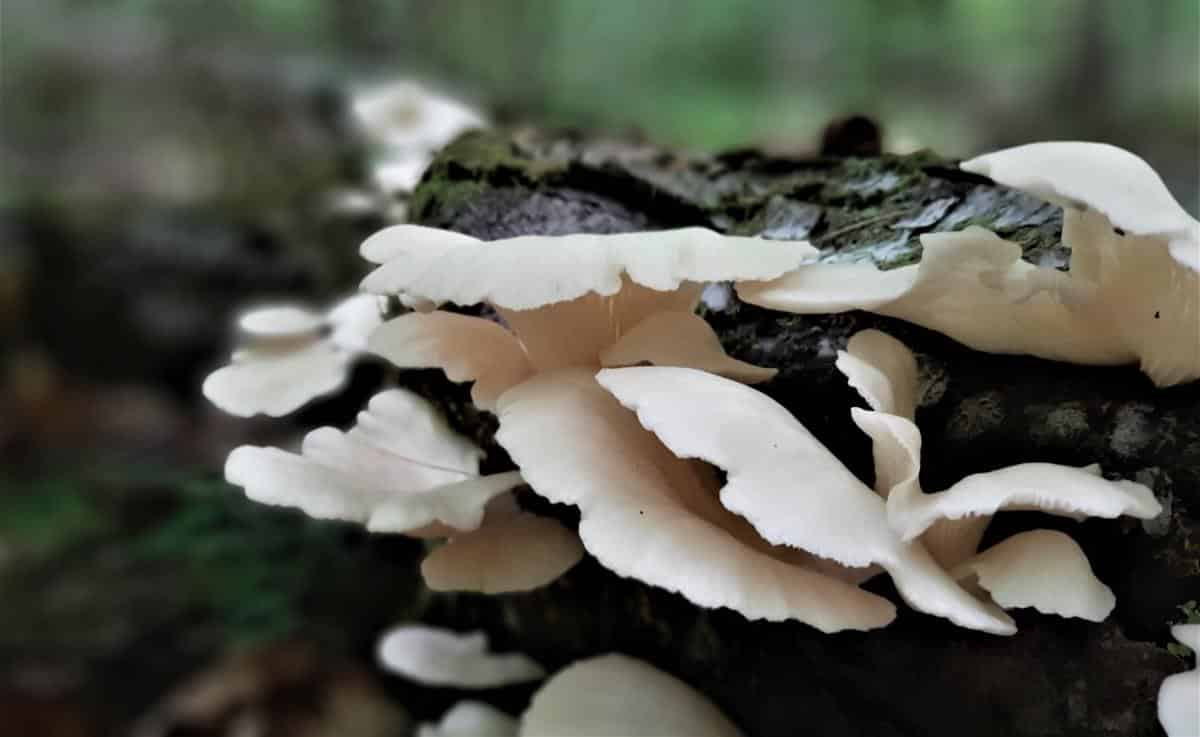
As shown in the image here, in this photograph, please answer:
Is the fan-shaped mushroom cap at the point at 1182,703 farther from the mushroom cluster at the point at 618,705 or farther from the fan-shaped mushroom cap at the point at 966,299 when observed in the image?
the mushroom cluster at the point at 618,705

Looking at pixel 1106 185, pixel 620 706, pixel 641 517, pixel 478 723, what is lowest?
pixel 478 723

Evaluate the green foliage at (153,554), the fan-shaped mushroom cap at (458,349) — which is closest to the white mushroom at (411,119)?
the green foliage at (153,554)

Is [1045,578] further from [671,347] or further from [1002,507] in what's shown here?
[671,347]

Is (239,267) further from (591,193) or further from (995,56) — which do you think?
(995,56)

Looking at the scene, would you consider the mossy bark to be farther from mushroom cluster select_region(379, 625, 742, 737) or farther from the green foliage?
the green foliage

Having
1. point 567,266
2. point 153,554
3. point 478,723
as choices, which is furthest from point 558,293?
point 153,554

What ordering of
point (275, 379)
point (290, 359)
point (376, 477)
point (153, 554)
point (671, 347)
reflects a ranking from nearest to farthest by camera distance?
point (671, 347)
point (376, 477)
point (275, 379)
point (290, 359)
point (153, 554)

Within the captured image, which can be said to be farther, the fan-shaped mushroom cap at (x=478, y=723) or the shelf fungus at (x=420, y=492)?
the fan-shaped mushroom cap at (x=478, y=723)
